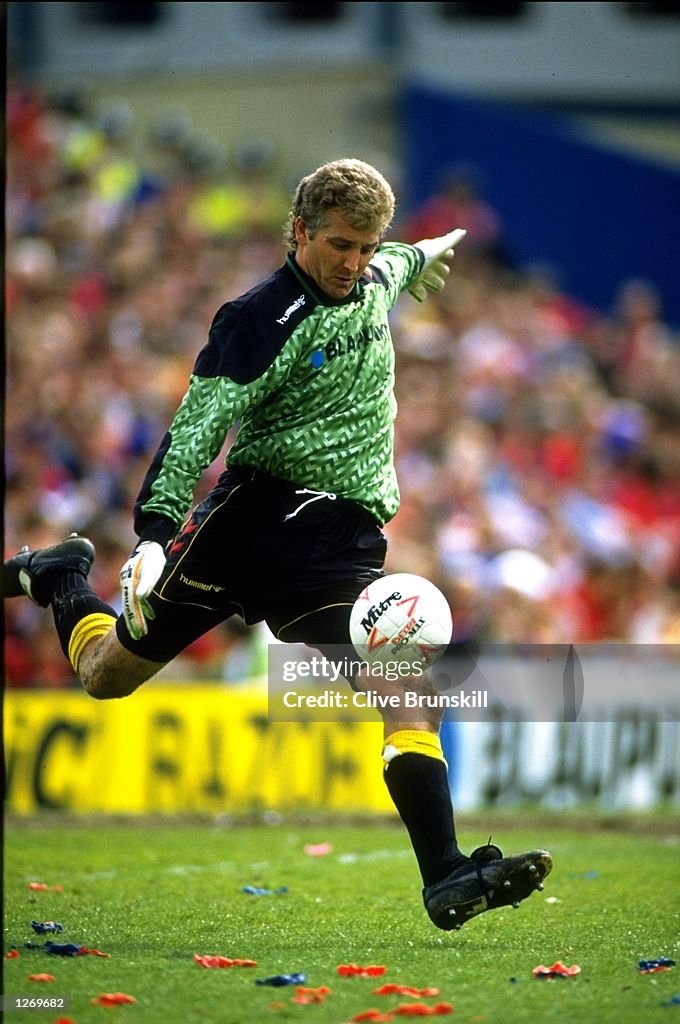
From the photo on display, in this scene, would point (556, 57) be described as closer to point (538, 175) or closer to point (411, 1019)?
point (538, 175)

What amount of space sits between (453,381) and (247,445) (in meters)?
8.67

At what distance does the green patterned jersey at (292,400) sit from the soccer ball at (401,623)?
48 centimetres

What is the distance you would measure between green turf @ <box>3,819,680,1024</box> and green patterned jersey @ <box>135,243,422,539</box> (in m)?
1.49

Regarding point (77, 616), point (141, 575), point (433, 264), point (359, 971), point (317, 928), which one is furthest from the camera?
point (433, 264)

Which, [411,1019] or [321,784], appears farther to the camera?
[321,784]

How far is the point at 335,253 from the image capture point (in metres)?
5.70

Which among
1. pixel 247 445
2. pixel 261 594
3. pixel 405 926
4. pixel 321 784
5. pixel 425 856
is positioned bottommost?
pixel 321 784

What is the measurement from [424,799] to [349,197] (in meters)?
2.09

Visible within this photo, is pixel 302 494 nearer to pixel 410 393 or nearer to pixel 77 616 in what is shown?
pixel 77 616

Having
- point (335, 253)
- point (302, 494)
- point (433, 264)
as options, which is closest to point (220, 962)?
point (302, 494)

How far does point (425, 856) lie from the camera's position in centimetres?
558

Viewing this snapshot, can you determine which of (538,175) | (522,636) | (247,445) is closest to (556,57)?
(538,175)

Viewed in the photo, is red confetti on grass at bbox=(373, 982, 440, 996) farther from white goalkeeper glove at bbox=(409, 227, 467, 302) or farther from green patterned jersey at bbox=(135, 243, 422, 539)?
white goalkeeper glove at bbox=(409, 227, 467, 302)

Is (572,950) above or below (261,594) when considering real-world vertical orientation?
below
